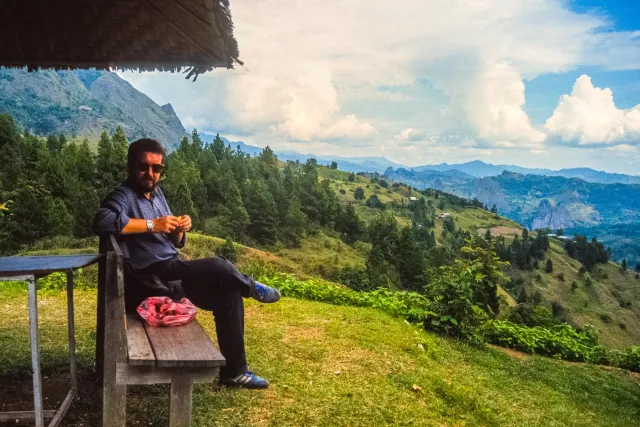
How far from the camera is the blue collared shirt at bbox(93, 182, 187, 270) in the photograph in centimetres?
367

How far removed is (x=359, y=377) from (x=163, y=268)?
8.06ft

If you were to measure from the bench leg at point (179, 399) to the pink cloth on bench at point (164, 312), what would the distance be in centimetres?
65

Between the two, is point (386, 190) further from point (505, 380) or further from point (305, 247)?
point (505, 380)

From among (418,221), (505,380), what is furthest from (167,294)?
(418,221)

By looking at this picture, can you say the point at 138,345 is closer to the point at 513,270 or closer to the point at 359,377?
the point at 359,377

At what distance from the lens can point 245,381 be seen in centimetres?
446

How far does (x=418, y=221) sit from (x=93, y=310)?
131m

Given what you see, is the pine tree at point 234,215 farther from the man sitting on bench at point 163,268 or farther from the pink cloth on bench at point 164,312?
the pink cloth on bench at point 164,312

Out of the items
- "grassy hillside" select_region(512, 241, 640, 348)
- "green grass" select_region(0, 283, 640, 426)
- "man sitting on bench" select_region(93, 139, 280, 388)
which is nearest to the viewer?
"man sitting on bench" select_region(93, 139, 280, 388)

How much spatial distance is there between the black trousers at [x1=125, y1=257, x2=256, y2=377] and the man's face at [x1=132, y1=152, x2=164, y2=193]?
705 mm

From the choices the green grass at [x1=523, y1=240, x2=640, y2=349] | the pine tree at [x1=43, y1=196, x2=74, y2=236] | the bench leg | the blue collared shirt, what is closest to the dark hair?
the blue collared shirt

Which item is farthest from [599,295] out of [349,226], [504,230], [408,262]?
[408,262]

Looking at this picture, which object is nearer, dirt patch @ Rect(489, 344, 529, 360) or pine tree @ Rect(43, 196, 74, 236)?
dirt patch @ Rect(489, 344, 529, 360)

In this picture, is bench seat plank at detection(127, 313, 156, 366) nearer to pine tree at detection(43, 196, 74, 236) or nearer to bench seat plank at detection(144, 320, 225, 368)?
bench seat plank at detection(144, 320, 225, 368)
